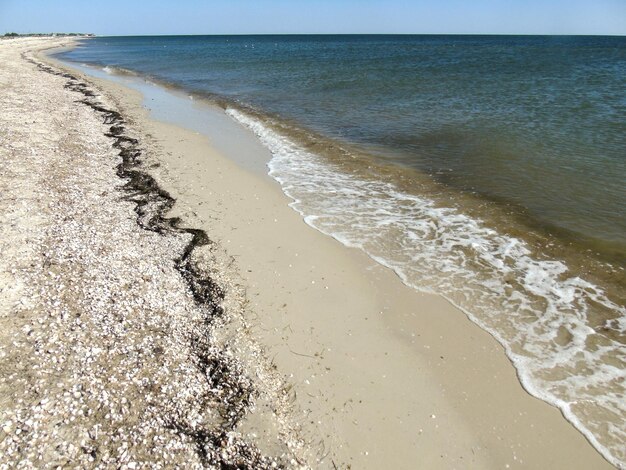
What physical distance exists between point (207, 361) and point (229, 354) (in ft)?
1.05

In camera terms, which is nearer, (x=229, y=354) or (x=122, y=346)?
(x=122, y=346)

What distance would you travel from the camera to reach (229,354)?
549 centimetres

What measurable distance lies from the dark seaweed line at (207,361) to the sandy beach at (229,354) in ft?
0.09

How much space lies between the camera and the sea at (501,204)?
5918 millimetres

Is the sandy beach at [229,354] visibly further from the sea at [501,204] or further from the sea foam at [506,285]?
the sea at [501,204]

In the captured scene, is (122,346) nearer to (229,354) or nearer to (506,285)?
(229,354)

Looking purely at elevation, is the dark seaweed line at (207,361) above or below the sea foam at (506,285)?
above

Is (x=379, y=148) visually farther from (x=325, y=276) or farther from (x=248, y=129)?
(x=325, y=276)

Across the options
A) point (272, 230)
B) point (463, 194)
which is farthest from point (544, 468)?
point (463, 194)

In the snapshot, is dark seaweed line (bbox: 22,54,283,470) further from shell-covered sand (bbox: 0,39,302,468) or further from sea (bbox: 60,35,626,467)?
sea (bbox: 60,35,626,467)

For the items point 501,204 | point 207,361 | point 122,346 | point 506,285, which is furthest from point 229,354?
point 501,204

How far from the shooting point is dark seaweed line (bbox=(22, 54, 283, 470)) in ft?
13.7

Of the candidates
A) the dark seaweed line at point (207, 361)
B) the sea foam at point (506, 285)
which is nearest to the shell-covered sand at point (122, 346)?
the dark seaweed line at point (207, 361)

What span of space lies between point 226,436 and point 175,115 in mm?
19461
